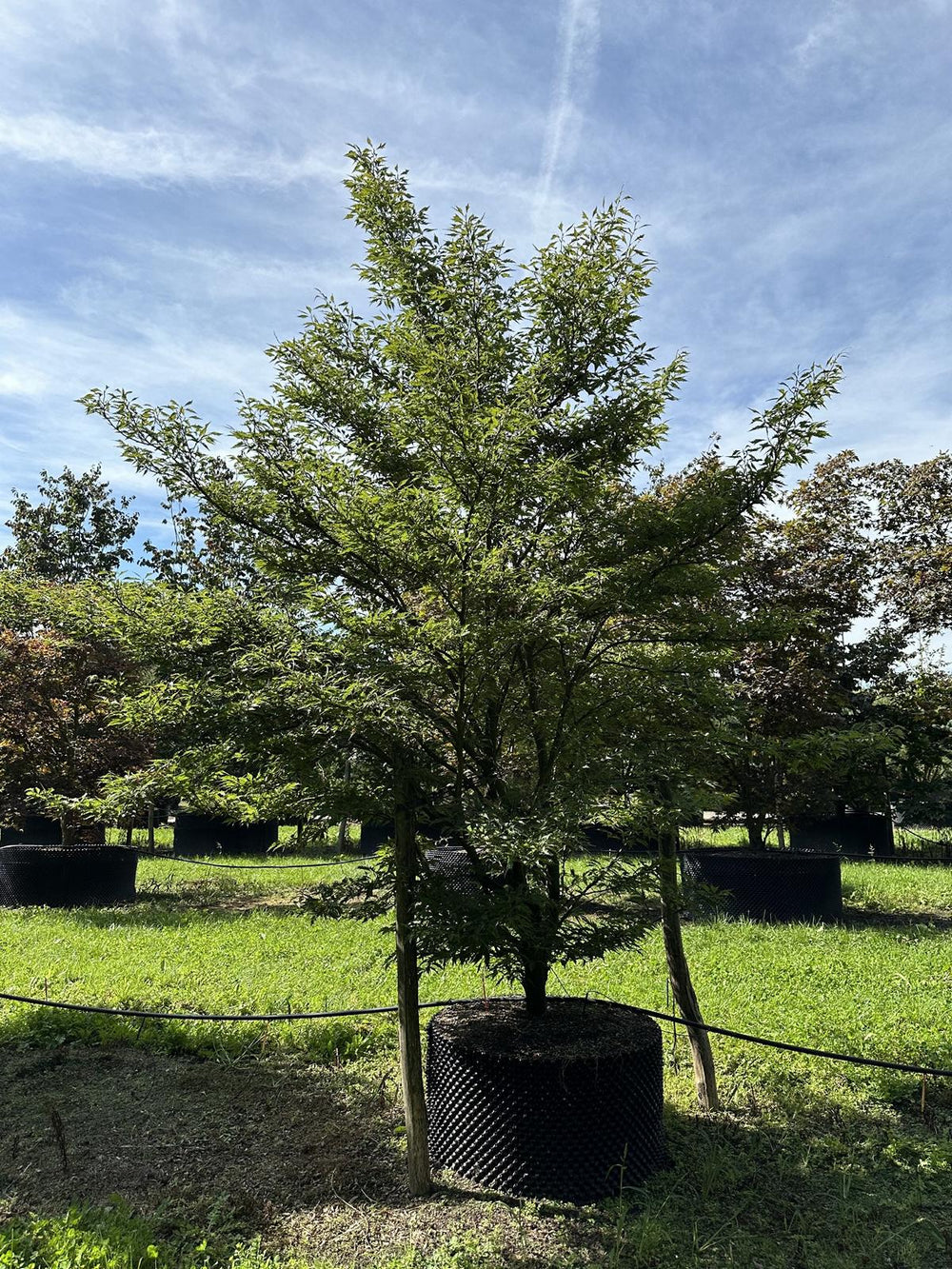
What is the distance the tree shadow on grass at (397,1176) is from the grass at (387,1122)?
12mm

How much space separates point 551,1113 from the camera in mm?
3148

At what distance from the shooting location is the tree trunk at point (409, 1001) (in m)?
3.16

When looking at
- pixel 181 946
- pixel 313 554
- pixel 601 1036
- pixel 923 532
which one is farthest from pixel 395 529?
pixel 923 532

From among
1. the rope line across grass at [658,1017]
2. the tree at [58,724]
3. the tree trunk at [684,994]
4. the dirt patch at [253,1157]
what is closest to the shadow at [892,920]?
the rope line across grass at [658,1017]

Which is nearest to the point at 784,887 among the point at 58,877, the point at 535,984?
the point at 535,984

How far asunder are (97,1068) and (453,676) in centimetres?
289

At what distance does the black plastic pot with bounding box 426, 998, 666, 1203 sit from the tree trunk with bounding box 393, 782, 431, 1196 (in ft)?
0.56

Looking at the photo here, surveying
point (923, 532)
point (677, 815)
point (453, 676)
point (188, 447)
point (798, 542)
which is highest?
point (923, 532)

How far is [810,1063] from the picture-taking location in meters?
4.36

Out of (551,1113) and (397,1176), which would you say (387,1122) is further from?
(551,1113)

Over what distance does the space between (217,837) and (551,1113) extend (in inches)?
462

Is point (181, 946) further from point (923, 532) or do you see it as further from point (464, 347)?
point (923, 532)

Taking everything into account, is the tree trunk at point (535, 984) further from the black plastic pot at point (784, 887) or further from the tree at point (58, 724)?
the tree at point (58, 724)

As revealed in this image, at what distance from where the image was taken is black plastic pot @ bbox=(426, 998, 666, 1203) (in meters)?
3.14
